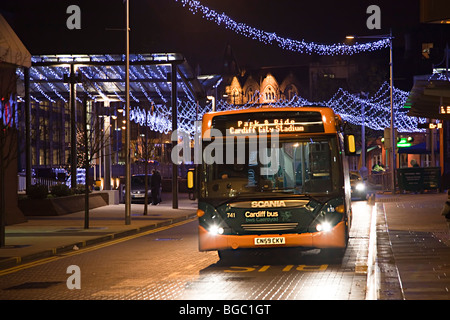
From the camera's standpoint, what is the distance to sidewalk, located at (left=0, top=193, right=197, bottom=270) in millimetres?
16922

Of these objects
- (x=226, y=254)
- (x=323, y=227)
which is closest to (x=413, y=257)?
(x=323, y=227)

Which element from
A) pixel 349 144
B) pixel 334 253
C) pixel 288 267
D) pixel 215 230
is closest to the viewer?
pixel 288 267

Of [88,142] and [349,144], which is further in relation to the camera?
[88,142]

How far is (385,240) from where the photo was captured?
17.6 metres

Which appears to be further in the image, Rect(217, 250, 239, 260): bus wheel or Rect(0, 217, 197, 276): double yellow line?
Rect(217, 250, 239, 260): bus wheel

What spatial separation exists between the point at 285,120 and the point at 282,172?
1.14m

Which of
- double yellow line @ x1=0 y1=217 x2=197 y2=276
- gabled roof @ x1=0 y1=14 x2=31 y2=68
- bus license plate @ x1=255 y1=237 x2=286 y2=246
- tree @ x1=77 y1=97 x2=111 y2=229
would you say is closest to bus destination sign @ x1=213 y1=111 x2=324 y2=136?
bus license plate @ x1=255 y1=237 x2=286 y2=246

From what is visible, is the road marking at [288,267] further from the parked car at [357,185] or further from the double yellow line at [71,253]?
the parked car at [357,185]

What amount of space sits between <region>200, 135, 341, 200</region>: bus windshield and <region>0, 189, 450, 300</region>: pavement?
6.22ft

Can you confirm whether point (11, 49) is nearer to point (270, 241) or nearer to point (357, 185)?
point (270, 241)

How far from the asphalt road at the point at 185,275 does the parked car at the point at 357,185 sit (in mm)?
21646

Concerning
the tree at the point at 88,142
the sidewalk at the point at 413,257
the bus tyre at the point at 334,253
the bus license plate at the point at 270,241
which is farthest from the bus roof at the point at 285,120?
the tree at the point at 88,142

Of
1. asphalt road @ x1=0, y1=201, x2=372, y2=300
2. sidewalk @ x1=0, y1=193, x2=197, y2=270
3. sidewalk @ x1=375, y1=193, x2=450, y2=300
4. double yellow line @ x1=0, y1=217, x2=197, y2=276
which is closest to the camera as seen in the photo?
sidewalk @ x1=375, y1=193, x2=450, y2=300

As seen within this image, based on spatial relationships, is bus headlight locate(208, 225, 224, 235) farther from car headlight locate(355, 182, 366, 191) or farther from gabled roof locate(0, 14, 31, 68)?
car headlight locate(355, 182, 366, 191)
